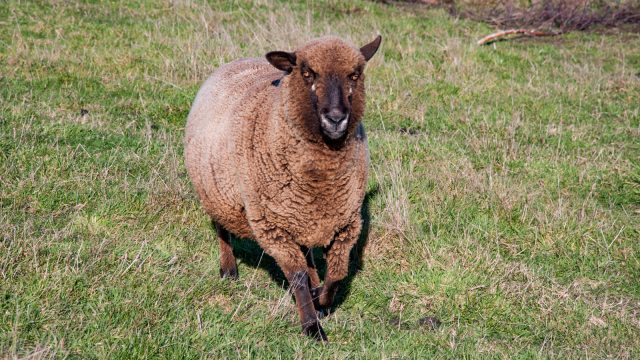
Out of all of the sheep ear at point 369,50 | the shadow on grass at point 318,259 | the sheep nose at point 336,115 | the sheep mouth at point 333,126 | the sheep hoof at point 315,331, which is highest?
the sheep ear at point 369,50

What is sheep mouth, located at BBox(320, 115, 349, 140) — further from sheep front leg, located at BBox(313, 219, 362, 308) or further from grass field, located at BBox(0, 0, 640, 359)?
grass field, located at BBox(0, 0, 640, 359)

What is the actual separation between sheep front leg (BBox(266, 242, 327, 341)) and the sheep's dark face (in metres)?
0.77

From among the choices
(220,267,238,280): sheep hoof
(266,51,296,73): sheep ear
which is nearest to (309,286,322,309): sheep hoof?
(220,267,238,280): sheep hoof

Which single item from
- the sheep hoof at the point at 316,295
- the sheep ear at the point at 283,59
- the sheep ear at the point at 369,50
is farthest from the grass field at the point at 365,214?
the sheep ear at the point at 369,50

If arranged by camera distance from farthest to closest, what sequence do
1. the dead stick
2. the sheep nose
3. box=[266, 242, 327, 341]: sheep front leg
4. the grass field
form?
the dead stick
box=[266, 242, 327, 341]: sheep front leg
the grass field
the sheep nose

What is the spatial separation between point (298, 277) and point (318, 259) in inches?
55.0

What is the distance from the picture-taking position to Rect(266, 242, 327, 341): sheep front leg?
4664 millimetres

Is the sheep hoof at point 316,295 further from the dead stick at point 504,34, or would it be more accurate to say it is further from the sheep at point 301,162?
the dead stick at point 504,34

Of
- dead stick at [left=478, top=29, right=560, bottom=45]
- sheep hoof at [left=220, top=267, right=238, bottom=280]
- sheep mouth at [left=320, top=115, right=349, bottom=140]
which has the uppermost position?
sheep mouth at [left=320, top=115, right=349, bottom=140]

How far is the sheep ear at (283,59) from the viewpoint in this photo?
468 cm

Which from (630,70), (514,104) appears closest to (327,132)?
(514,104)

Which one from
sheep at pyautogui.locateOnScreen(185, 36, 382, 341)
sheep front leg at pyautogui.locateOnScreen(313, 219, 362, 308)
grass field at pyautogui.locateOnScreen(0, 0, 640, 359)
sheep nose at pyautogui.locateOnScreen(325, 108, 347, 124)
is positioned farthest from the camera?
sheep front leg at pyautogui.locateOnScreen(313, 219, 362, 308)

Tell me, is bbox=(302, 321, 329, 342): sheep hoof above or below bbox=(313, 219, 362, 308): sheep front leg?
below

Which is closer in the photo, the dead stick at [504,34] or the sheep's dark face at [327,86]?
the sheep's dark face at [327,86]
